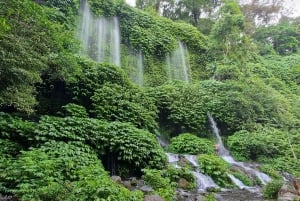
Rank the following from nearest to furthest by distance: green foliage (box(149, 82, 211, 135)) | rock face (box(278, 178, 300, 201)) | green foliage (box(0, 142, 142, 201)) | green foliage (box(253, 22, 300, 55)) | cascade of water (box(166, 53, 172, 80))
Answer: green foliage (box(0, 142, 142, 201)) < rock face (box(278, 178, 300, 201)) < green foliage (box(149, 82, 211, 135)) < cascade of water (box(166, 53, 172, 80)) < green foliage (box(253, 22, 300, 55))

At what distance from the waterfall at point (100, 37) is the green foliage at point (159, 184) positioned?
→ 451 inches

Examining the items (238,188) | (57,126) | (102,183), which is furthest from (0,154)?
(238,188)

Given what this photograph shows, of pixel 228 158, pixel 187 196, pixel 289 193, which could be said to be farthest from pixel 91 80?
pixel 289 193

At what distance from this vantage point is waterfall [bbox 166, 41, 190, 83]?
19859 millimetres

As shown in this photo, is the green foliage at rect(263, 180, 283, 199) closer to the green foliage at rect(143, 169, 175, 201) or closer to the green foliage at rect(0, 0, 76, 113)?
the green foliage at rect(143, 169, 175, 201)

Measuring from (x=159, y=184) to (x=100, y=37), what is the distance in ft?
45.4

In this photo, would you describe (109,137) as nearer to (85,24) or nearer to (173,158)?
(173,158)

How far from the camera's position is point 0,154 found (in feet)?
20.8

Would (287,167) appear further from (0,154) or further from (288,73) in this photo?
(288,73)

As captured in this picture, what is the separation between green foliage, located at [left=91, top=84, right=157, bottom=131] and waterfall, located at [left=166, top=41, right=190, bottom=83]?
7.88 metres

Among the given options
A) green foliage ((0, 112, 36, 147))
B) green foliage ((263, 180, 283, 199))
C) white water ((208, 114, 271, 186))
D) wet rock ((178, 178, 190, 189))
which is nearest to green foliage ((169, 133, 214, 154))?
white water ((208, 114, 271, 186))

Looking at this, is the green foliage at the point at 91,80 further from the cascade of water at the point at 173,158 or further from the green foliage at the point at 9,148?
the green foliage at the point at 9,148

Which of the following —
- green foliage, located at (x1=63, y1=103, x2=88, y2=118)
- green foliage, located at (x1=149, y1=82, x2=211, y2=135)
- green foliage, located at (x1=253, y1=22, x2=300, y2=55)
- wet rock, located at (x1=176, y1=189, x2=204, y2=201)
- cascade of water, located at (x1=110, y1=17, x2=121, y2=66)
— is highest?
green foliage, located at (x1=253, y1=22, x2=300, y2=55)

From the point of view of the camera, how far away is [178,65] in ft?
66.9
